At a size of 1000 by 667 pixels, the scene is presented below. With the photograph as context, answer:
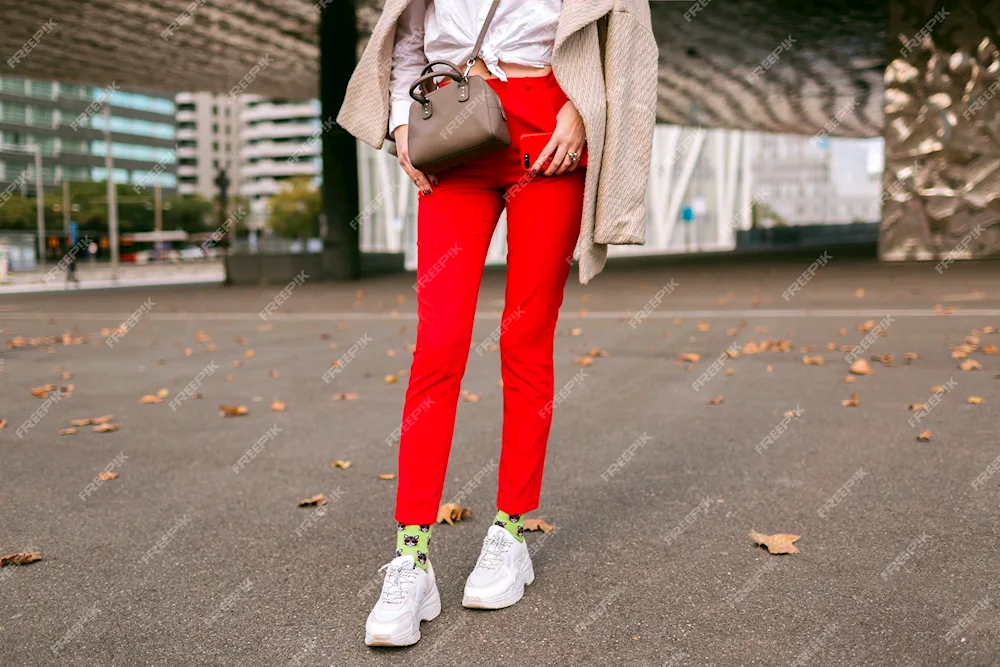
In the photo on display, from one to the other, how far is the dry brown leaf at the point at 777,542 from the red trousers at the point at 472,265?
101 centimetres

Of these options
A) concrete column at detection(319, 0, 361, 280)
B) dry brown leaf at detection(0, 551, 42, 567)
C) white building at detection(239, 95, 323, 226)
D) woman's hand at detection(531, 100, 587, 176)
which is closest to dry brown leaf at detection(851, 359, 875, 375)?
woman's hand at detection(531, 100, 587, 176)

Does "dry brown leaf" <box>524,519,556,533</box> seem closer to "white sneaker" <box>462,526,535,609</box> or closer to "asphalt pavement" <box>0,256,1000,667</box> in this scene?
"asphalt pavement" <box>0,256,1000,667</box>

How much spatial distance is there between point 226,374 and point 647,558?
17.5ft

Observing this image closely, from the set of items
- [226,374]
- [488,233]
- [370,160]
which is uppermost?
[370,160]

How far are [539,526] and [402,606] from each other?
0.97 m

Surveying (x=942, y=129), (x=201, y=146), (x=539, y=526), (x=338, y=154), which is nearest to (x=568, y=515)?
(x=539, y=526)

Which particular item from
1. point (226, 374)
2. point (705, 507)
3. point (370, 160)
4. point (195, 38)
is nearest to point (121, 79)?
point (195, 38)

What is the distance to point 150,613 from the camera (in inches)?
96.7

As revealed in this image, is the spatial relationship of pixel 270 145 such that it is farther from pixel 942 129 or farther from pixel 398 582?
pixel 398 582

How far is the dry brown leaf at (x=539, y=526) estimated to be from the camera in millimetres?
3111

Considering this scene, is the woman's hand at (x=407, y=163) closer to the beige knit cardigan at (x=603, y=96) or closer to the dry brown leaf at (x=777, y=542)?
the beige knit cardigan at (x=603, y=96)

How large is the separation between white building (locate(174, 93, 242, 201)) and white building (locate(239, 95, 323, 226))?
5.10 feet

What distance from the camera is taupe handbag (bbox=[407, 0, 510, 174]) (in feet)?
7.36

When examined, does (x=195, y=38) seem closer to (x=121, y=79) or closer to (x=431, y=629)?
(x=121, y=79)
